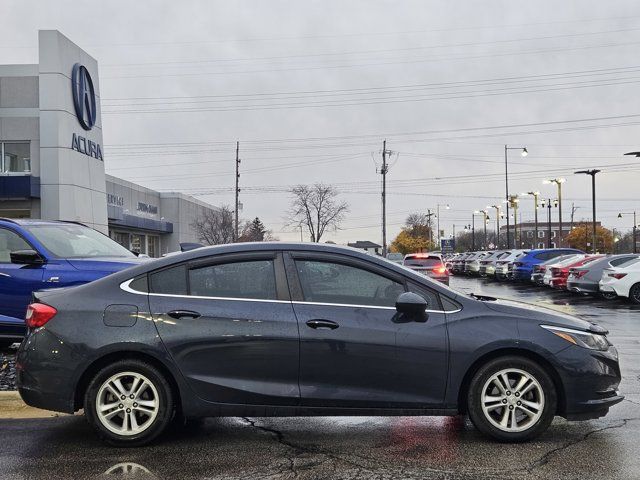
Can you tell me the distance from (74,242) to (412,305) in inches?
212

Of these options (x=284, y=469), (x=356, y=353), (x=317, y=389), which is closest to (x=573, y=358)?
(x=356, y=353)

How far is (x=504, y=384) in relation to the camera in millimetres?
4723

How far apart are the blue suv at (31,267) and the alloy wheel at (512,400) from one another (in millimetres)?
4804

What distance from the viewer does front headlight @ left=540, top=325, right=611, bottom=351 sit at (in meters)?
4.77

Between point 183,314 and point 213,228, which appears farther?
point 213,228

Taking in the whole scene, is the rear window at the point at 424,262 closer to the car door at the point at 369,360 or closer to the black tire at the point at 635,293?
the black tire at the point at 635,293

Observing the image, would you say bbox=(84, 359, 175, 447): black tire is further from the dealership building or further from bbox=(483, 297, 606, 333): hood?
the dealership building

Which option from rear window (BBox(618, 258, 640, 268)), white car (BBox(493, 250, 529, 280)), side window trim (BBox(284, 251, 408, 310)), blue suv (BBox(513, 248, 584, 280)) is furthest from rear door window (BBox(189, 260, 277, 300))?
white car (BBox(493, 250, 529, 280))

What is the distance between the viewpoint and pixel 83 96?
2578cm

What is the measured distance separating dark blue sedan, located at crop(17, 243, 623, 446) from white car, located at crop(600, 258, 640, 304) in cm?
1336

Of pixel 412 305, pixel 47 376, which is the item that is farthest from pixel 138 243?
pixel 412 305

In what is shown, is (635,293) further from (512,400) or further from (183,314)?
(183,314)

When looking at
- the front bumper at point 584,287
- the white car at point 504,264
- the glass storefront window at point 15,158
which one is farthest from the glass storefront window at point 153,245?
the front bumper at point 584,287

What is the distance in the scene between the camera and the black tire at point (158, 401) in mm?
4680
